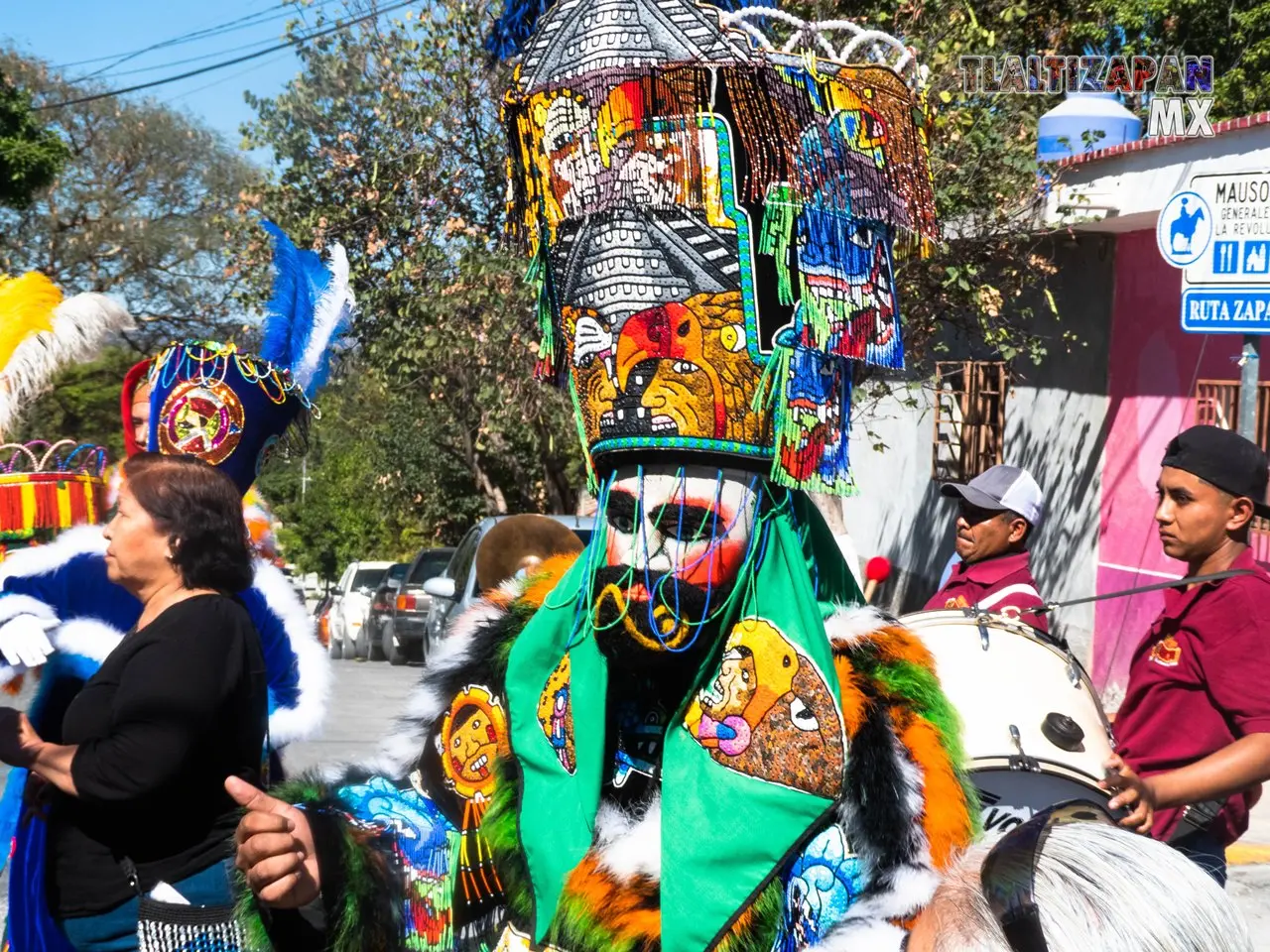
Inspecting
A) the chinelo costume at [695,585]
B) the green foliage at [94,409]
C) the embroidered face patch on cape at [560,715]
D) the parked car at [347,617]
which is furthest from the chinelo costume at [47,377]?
the parked car at [347,617]

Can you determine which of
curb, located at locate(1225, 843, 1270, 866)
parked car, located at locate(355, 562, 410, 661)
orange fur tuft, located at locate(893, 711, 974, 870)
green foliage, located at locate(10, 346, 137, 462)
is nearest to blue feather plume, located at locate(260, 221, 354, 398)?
orange fur tuft, located at locate(893, 711, 974, 870)

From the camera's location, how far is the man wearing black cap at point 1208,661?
3160 millimetres

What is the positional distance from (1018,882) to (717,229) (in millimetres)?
1265

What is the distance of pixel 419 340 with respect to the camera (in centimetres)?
1325

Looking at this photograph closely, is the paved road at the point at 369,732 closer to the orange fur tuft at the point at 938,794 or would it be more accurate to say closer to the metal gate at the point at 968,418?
the orange fur tuft at the point at 938,794

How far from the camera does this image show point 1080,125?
37.6 ft

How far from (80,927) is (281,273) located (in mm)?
2096

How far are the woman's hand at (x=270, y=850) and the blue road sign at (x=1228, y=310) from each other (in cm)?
426

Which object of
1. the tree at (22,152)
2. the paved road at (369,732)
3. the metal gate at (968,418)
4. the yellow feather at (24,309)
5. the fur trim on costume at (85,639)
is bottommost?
the paved road at (369,732)

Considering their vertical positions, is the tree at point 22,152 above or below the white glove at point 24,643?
above

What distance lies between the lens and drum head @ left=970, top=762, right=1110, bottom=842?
9.67 ft

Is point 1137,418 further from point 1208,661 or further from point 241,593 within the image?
point 241,593

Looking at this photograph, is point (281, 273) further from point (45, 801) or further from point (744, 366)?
point (744, 366)

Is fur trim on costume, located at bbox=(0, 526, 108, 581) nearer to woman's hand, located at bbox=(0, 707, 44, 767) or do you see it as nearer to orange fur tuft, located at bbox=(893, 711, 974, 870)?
woman's hand, located at bbox=(0, 707, 44, 767)
